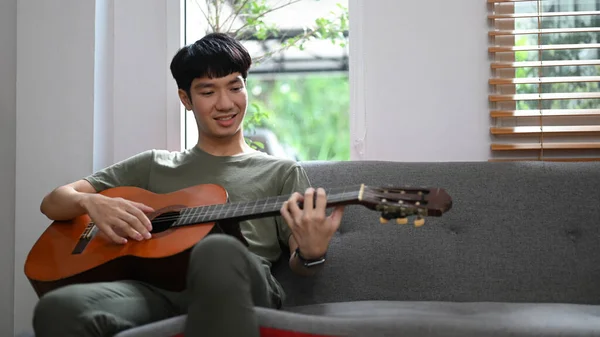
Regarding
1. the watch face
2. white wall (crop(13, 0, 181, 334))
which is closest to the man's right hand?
the watch face

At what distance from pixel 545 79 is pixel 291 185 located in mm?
1031

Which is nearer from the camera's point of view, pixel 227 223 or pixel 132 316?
pixel 132 316

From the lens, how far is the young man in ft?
4.19

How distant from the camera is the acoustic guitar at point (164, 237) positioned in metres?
1.43

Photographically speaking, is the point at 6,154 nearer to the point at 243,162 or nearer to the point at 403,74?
the point at 243,162

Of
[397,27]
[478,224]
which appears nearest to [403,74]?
[397,27]

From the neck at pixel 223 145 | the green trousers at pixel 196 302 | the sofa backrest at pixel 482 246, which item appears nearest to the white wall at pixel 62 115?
the neck at pixel 223 145

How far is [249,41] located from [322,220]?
1.43 metres

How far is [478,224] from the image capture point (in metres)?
1.98

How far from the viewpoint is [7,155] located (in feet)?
7.96

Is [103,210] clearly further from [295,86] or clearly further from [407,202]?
[295,86]

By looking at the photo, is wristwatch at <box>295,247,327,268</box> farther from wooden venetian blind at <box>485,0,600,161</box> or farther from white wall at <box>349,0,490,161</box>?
wooden venetian blind at <box>485,0,600,161</box>

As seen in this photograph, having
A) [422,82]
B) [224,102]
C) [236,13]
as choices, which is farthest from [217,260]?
[236,13]

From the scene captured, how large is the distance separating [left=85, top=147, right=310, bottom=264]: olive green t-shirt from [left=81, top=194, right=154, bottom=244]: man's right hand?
207 millimetres
